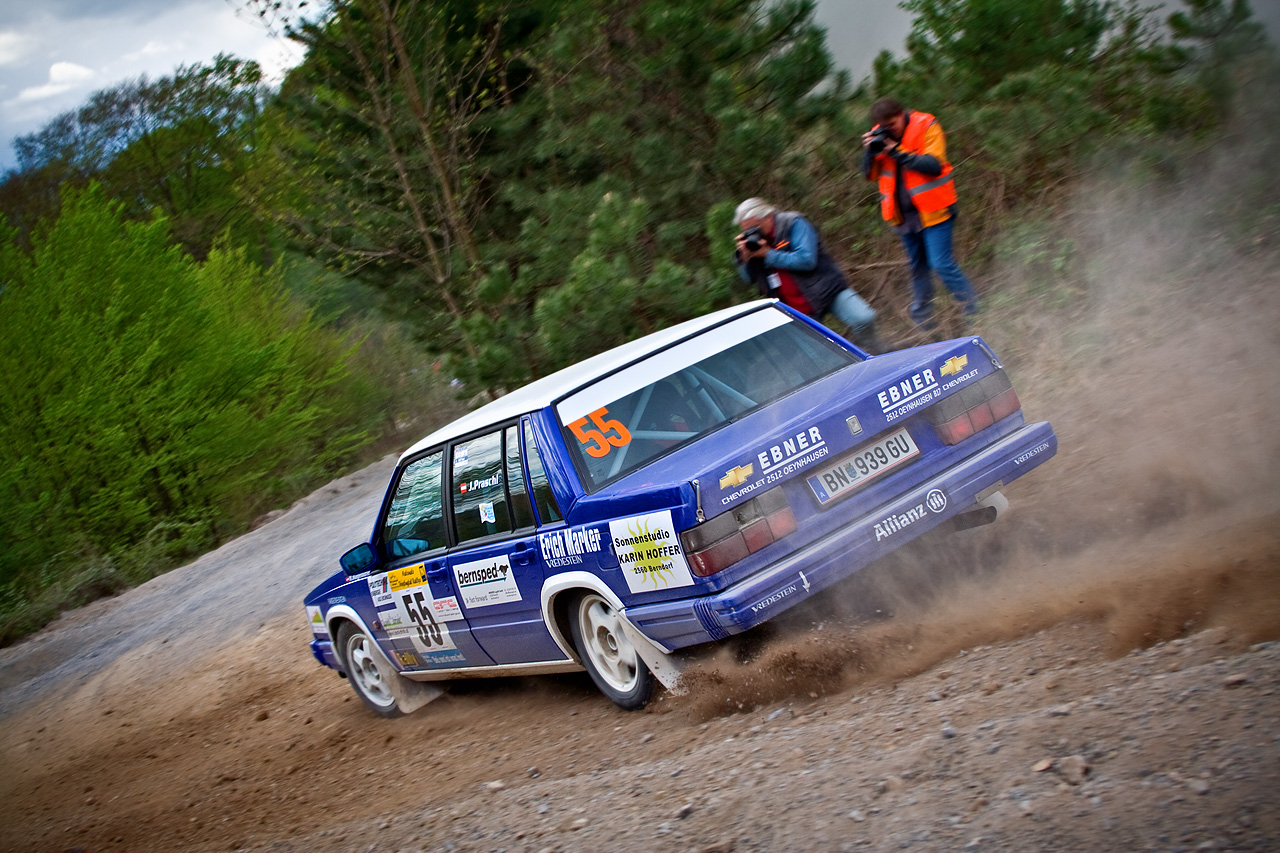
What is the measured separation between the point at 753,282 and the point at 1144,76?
196 inches

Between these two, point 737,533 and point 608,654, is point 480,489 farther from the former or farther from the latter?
point 737,533

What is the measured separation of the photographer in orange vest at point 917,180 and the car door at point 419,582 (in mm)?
3962

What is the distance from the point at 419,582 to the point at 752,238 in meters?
3.49

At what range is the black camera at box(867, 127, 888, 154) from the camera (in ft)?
24.9

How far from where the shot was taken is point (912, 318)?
8.53m

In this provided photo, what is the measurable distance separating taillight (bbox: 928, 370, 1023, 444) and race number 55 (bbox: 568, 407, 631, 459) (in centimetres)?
136

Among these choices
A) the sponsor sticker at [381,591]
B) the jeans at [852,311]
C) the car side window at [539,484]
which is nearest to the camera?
the car side window at [539,484]

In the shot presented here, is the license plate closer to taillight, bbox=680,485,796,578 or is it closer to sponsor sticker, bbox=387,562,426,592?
taillight, bbox=680,485,796,578

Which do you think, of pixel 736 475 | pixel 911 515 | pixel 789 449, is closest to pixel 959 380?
pixel 911 515

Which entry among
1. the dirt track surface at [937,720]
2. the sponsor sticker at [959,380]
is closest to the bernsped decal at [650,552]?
the dirt track surface at [937,720]

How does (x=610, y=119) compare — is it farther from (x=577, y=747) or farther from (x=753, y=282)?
(x=577, y=747)

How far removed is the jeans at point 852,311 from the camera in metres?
7.45

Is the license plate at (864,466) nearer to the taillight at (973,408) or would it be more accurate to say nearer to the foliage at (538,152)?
the taillight at (973,408)

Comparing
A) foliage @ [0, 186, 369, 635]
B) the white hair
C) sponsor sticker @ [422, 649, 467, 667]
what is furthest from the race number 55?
foliage @ [0, 186, 369, 635]
